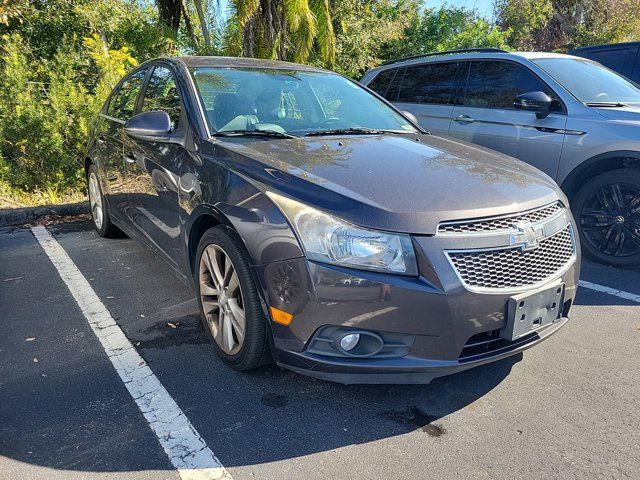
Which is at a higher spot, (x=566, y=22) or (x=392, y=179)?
(x=566, y=22)

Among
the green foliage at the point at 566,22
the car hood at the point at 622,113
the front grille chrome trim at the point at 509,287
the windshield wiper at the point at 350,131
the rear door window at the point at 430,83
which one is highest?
the green foliage at the point at 566,22

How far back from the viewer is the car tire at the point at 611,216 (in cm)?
432

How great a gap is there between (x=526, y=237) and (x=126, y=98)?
374 cm

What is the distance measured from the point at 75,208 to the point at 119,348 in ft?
13.4

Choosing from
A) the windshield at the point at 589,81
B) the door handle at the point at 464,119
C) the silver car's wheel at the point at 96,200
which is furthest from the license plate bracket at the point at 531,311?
the silver car's wheel at the point at 96,200

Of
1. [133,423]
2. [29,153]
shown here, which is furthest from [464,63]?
[29,153]

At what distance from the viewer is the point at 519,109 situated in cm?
496

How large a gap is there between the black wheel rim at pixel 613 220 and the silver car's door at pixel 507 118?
0.46 m

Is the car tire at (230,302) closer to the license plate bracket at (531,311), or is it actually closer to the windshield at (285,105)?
the windshield at (285,105)

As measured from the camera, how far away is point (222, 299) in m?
2.76

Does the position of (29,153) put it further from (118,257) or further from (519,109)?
(519,109)

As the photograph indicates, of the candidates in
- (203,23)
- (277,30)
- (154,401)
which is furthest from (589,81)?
(203,23)

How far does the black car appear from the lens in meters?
7.04

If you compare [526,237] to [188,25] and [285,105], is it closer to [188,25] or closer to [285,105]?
[285,105]
